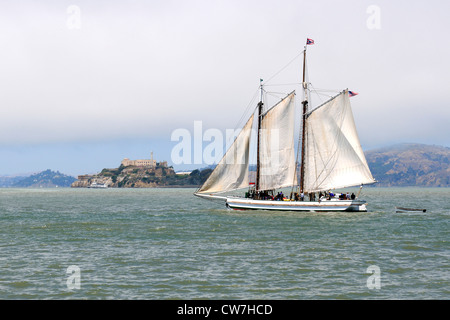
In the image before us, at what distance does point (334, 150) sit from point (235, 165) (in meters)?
13.8

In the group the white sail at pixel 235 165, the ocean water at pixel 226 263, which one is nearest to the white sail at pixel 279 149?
the white sail at pixel 235 165

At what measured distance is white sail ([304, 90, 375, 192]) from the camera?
63375 mm

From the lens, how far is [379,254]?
102ft

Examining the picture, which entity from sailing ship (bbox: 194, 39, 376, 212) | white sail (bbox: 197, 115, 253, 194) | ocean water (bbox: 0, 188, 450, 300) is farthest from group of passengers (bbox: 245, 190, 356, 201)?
ocean water (bbox: 0, 188, 450, 300)

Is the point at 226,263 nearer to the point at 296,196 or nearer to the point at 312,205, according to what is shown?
the point at 312,205

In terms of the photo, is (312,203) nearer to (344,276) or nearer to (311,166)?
(311,166)

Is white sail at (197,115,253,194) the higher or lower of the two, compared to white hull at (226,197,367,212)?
higher

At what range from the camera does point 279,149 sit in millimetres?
67938

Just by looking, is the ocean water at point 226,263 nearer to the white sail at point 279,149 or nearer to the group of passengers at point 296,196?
the group of passengers at point 296,196

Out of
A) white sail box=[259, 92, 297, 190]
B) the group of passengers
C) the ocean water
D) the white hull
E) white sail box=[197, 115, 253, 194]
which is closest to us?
the ocean water

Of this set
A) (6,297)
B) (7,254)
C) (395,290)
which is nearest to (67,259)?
(7,254)

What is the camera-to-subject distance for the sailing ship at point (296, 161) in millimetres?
63812

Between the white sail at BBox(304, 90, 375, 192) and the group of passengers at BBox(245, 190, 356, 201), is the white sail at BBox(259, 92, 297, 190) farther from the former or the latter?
the white sail at BBox(304, 90, 375, 192)
